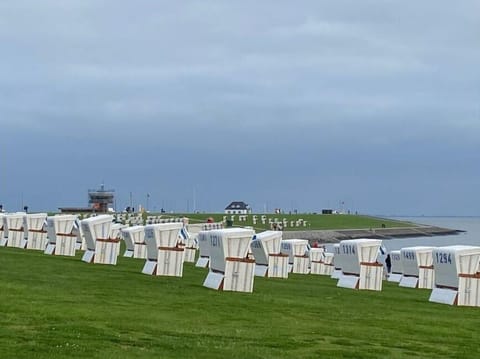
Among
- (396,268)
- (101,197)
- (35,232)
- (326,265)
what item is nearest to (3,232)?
(35,232)

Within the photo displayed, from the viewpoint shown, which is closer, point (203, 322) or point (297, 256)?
point (203, 322)

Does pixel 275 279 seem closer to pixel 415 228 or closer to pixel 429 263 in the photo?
pixel 429 263

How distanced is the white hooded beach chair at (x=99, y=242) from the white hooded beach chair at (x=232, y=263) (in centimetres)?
718

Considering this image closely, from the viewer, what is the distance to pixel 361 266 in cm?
2930

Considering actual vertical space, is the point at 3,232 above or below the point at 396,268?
above

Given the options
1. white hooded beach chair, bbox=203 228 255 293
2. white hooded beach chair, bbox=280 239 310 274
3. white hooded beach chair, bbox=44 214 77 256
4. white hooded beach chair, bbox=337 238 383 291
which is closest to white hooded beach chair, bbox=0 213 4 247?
white hooded beach chair, bbox=44 214 77 256

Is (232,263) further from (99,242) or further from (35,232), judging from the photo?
(35,232)

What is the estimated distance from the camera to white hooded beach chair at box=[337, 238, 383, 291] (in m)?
29.2

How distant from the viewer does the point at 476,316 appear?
20.1 meters

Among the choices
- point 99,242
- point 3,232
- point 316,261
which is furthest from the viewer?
point 316,261

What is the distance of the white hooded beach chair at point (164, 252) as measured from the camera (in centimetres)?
2616

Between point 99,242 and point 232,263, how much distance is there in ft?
27.6

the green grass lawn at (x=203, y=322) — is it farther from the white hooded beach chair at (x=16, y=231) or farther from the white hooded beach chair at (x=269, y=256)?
the white hooded beach chair at (x=16, y=231)

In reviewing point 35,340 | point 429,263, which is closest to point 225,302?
point 35,340
